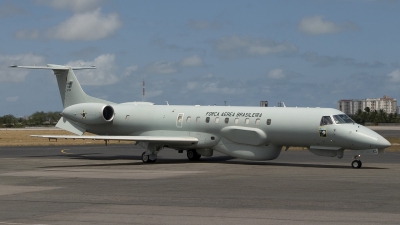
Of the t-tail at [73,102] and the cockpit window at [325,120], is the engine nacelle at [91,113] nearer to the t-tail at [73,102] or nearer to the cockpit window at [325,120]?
the t-tail at [73,102]

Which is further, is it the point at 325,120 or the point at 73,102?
the point at 73,102

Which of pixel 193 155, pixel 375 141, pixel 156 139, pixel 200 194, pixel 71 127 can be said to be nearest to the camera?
pixel 200 194

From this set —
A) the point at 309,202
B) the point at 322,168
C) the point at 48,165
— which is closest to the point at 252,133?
the point at 322,168

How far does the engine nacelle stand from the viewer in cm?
3522

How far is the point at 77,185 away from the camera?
66.2ft

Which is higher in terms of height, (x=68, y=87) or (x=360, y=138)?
(x=68, y=87)

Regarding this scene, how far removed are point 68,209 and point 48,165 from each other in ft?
50.8

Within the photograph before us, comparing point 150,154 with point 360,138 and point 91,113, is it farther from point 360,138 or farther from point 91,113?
point 360,138

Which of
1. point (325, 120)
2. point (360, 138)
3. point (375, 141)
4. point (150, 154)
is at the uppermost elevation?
point (325, 120)

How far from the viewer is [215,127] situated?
31.3 metres

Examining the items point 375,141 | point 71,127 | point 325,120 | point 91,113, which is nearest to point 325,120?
point 325,120

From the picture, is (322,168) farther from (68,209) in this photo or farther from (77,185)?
(68,209)

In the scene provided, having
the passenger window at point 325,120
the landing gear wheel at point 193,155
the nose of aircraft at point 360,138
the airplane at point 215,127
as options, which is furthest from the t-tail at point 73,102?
the nose of aircraft at point 360,138

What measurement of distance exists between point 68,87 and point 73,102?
0.97m
